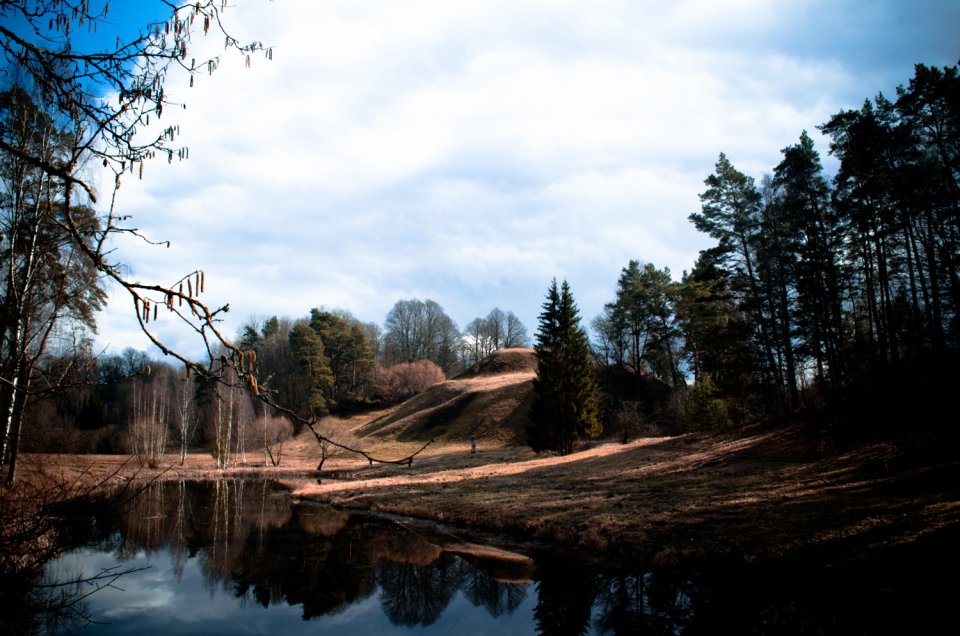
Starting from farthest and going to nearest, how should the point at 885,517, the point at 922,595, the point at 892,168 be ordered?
the point at 892,168, the point at 885,517, the point at 922,595

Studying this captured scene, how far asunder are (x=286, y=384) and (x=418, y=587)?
61.5 meters

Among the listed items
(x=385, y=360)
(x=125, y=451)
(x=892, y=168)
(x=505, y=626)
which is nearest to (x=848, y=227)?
(x=892, y=168)

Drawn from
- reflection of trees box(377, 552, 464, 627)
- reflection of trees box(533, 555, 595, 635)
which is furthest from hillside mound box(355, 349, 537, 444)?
reflection of trees box(533, 555, 595, 635)

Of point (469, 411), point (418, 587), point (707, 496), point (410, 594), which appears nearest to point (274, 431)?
point (469, 411)

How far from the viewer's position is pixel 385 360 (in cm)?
8788

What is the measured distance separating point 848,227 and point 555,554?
22161 mm

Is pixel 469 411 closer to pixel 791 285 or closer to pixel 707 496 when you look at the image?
pixel 791 285

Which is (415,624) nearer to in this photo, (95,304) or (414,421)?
(95,304)

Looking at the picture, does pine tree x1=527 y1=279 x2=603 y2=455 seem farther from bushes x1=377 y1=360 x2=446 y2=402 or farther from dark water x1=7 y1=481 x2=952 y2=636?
bushes x1=377 y1=360 x2=446 y2=402

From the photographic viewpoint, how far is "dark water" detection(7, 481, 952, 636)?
807 cm

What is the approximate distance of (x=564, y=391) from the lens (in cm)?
3525

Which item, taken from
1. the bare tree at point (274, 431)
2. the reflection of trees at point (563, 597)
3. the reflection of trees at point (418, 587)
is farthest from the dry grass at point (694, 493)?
the bare tree at point (274, 431)

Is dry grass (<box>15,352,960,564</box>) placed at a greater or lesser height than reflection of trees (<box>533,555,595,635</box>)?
greater

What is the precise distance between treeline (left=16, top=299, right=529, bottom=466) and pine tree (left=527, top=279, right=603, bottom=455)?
16064 mm
